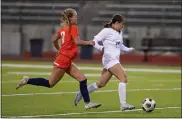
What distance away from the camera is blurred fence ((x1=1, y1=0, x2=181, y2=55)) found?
36.8 metres

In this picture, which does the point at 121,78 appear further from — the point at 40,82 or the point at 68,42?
the point at 40,82

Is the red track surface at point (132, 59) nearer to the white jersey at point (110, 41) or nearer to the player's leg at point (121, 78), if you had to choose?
the white jersey at point (110, 41)

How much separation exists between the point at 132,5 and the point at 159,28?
240cm

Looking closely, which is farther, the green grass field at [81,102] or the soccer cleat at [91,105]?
the soccer cleat at [91,105]

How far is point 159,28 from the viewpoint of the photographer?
3753cm

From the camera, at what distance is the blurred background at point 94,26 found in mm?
34719

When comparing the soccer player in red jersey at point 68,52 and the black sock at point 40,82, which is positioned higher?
the soccer player in red jersey at point 68,52

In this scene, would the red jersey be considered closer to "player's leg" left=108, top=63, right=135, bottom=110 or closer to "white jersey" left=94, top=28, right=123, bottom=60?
"white jersey" left=94, top=28, right=123, bottom=60

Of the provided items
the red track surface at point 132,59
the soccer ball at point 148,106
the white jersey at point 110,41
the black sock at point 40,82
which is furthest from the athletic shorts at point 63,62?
the red track surface at point 132,59

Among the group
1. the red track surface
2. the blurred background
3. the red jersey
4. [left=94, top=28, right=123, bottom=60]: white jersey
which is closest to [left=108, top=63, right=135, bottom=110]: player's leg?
[left=94, top=28, right=123, bottom=60]: white jersey

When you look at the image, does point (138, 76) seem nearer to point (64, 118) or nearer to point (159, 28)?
point (64, 118)

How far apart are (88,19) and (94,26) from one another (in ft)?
2.07

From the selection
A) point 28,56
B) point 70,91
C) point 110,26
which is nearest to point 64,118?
point 110,26

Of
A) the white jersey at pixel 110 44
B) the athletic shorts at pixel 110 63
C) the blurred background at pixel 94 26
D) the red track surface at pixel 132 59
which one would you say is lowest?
the red track surface at pixel 132 59
